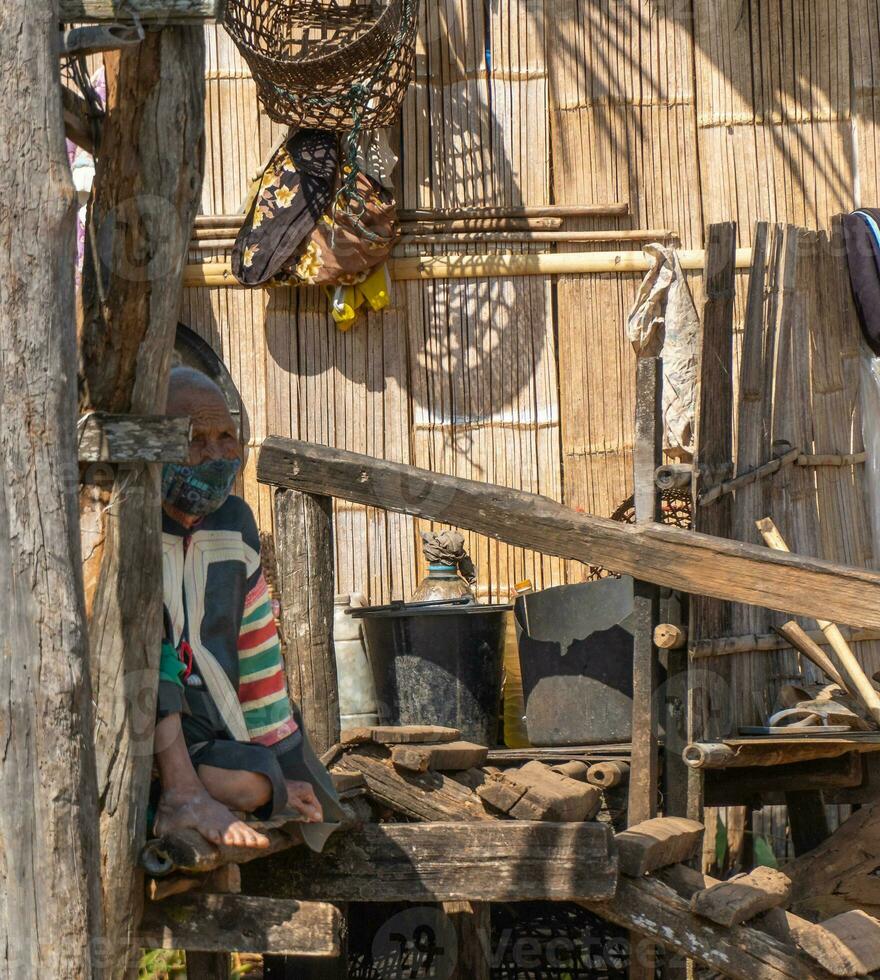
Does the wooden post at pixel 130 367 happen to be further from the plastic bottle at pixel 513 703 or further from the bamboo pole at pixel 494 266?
the bamboo pole at pixel 494 266

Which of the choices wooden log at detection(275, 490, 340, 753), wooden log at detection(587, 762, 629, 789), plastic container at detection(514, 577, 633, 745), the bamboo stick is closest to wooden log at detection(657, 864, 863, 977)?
wooden log at detection(587, 762, 629, 789)

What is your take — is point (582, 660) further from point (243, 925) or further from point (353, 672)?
point (243, 925)

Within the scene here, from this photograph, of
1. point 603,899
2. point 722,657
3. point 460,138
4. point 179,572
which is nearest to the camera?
point 179,572

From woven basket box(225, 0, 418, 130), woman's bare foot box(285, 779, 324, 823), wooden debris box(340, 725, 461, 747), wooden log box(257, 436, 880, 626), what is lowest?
woman's bare foot box(285, 779, 324, 823)

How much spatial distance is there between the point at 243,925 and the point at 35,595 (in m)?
1.07

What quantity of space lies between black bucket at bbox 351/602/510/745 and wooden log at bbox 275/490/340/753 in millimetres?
616

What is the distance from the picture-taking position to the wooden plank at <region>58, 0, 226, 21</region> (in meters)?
3.33

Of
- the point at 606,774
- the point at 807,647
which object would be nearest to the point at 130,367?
the point at 606,774

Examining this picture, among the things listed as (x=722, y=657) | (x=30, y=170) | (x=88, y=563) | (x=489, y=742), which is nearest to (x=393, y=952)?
(x=489, y=742)

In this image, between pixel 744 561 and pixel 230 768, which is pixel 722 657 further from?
pixel 230 768

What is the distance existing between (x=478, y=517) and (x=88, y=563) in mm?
1695

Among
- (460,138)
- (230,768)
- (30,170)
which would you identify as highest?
(460,138)

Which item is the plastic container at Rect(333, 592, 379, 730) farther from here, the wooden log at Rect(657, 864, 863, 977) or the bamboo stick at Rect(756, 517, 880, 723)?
the wooden log at Rect(657, 864, 863, 977)

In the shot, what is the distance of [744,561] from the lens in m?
4.50
